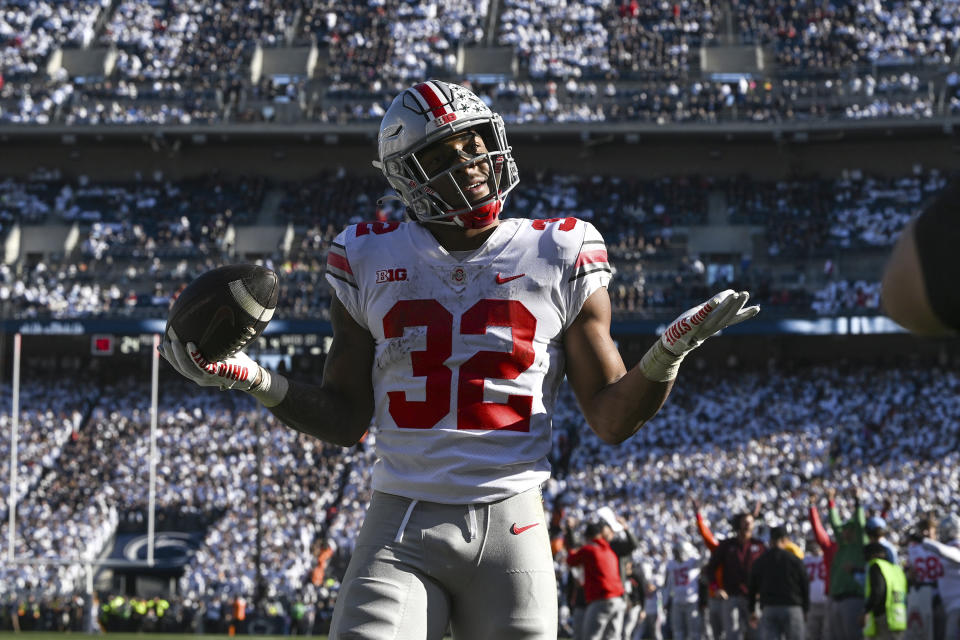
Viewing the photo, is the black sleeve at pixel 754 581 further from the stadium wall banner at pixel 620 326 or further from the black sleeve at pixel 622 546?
the stadium wall banner at pixel 620 326

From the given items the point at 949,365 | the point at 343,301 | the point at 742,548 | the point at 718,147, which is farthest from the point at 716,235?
the point at 343,301

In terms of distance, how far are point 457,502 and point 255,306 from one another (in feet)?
2.22

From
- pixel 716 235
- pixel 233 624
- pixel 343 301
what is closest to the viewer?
pixel 343 301

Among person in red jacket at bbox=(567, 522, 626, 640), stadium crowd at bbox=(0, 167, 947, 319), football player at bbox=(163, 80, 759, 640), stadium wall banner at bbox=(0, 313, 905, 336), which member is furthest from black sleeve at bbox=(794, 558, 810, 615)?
stadium crowd at bbox=(0, 167, 947, 319)

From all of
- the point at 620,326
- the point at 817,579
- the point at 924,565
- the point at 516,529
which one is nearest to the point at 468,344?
the point at 516,529

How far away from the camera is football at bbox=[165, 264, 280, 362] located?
3230 millimetres

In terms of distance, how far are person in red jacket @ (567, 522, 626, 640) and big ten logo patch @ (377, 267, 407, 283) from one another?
7.63 metres

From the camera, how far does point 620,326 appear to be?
94.7ft

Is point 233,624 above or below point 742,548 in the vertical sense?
below

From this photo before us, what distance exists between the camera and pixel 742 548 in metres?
11.5

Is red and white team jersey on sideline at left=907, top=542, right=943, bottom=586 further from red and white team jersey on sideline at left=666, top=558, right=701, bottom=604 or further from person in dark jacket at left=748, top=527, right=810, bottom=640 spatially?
red and white team jersey on sideline at left=666, top=558, right=701, bottom=604

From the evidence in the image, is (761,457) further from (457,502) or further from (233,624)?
(457,502)

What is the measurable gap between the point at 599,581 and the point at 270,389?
7.89 meters

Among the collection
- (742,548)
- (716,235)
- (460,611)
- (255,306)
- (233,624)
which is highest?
(716,235)
